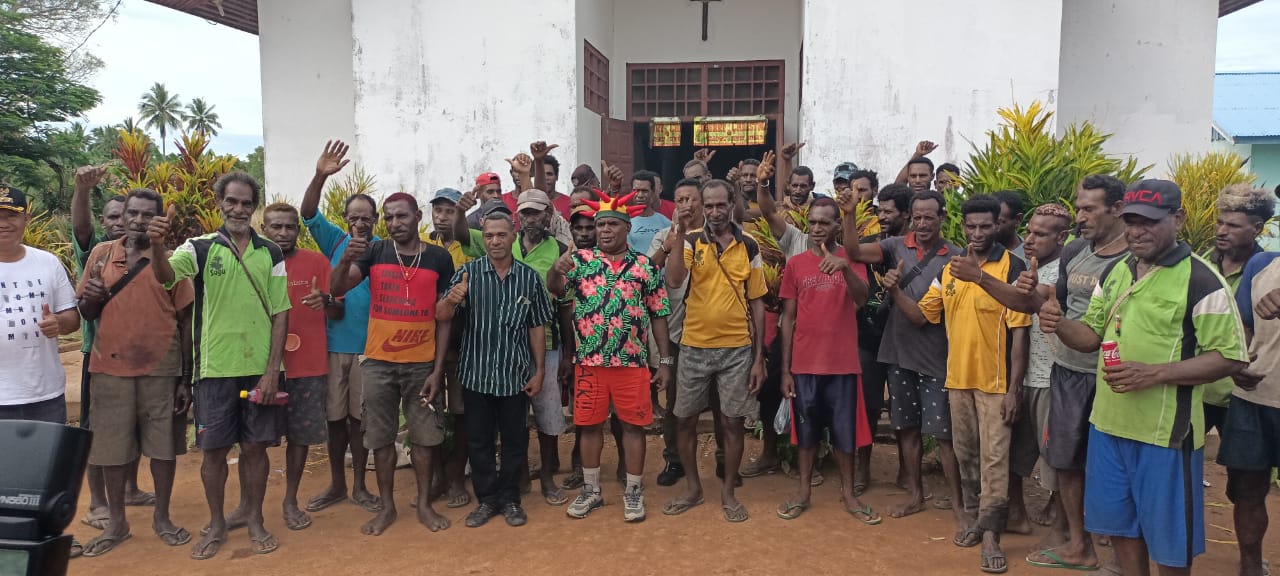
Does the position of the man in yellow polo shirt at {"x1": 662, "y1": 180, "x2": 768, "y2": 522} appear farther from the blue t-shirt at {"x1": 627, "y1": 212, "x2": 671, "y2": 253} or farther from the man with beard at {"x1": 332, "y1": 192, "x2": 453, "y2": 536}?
the man with beard at {"x1": 332, "y1": 192, "x2": 453, "y2": 536}

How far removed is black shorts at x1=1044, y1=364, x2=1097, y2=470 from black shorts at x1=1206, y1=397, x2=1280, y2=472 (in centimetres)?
61

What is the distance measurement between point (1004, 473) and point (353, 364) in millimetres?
3725

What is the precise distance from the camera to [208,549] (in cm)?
440

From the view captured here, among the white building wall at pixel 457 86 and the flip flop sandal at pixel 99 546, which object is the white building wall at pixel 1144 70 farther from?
the flip flop sandal at pixel 99 546

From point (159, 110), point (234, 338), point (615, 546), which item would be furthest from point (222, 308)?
point (159, 110)

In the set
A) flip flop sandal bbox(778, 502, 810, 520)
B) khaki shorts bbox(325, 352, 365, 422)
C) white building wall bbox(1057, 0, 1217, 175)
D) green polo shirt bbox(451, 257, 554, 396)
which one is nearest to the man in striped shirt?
green polo shirt bbox(451, 257, 554, 396)

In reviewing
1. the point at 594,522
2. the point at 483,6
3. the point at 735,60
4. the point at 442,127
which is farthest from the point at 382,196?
the point at 594,522

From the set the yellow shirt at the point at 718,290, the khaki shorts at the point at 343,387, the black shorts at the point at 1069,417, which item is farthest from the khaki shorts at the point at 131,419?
the black shorts at the point at 1069,417

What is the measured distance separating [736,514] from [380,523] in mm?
2046

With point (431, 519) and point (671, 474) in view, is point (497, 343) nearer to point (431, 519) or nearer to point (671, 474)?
point (431, 519)

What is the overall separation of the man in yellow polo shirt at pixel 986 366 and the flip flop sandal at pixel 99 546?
4.57m

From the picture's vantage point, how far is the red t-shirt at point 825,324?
4.80m

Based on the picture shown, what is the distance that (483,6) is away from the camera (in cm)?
996

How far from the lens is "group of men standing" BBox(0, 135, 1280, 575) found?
13.3 ft
